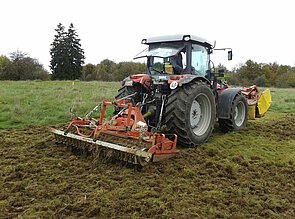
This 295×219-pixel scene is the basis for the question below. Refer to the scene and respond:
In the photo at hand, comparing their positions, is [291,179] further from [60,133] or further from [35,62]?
[35,62]

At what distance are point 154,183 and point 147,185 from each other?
0.10 m

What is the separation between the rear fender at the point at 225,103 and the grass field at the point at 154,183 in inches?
34.4

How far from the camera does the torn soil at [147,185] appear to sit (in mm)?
3152

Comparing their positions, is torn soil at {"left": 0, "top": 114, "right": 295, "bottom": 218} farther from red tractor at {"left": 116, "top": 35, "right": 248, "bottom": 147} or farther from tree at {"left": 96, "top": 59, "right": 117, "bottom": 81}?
tree at {"left": 96, "top": 59, "right": 117, "bottom": 81}

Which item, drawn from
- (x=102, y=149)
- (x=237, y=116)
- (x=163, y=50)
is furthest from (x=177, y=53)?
(x=237, y=116)

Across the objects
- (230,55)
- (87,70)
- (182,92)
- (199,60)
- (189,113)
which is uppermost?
(87,70)

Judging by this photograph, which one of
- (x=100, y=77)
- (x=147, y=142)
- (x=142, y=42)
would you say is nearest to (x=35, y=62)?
(x=100, y=77)

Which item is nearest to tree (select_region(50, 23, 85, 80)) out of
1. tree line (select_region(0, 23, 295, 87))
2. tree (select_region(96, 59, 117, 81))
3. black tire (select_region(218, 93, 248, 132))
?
tree line (select_region(0, 23, 295, 87))

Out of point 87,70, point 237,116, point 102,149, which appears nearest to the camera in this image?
point 102,149

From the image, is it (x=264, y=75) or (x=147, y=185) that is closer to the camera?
(x=147, y=185)

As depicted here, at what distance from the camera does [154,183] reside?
3859mm

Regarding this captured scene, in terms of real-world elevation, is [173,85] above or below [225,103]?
above

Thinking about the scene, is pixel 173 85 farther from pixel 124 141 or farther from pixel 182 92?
pixel 124 141

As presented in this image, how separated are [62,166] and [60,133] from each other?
3.29ft
